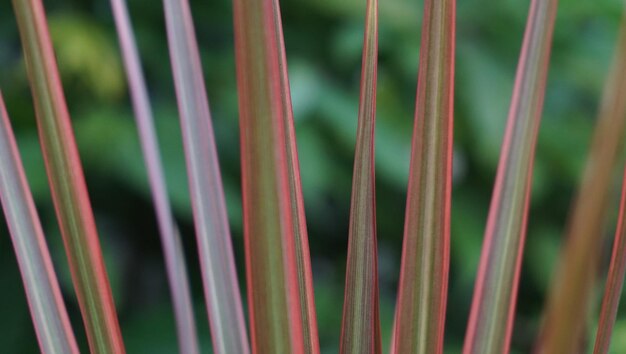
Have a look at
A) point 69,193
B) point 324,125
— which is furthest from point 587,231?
point 324,125

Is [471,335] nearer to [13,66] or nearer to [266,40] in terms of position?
[266,40]

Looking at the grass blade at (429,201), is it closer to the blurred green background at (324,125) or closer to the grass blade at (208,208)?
the grass blade at (208,208)

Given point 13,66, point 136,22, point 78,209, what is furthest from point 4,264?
point 78,209

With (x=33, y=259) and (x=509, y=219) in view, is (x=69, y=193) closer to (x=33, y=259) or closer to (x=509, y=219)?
(x=33, y=259)

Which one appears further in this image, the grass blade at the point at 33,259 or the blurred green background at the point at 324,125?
the blurred green background at the point at 324,125

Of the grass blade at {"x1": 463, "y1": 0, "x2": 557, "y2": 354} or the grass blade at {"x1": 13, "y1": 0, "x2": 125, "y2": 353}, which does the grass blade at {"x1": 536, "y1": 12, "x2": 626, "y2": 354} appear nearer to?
the grass blade at {"x1": 463, "y1": 0, "x2": 557, "y2": 354}

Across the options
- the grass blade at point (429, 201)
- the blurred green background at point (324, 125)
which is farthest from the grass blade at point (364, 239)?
the blurred green background at point (324, 125)
